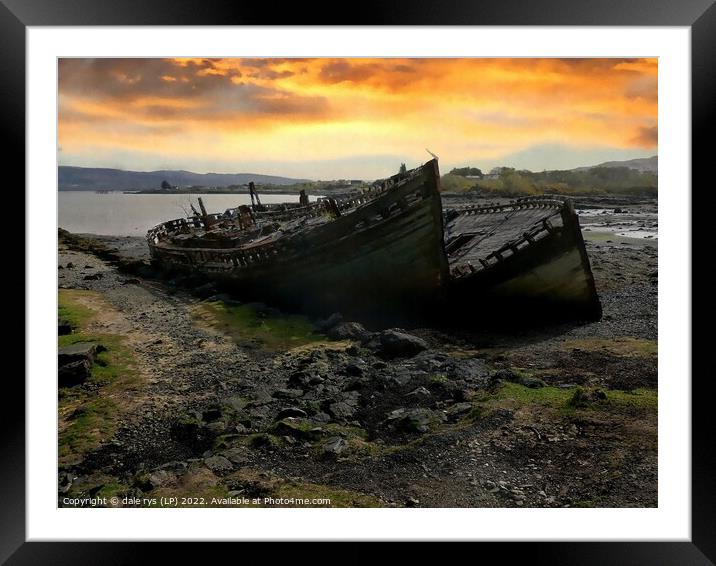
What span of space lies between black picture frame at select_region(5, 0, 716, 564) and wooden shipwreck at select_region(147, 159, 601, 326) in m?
1.94

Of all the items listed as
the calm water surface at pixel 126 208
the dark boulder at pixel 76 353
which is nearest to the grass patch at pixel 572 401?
the calm water surface at pixel 126 208

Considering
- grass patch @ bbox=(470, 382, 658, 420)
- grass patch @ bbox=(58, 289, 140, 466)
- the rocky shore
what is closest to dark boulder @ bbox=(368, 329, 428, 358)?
the rocky shore

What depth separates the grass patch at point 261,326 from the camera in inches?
267

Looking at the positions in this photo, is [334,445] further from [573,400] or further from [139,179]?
[139,179]

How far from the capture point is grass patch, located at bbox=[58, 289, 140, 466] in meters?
5.70

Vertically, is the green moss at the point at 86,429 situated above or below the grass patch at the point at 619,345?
below

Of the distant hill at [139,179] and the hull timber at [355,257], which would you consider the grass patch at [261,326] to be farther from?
the distant hill at [139,179]

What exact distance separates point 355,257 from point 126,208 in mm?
3289

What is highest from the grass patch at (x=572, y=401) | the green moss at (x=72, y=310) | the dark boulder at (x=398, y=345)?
the green moss at (x=72, y=310)

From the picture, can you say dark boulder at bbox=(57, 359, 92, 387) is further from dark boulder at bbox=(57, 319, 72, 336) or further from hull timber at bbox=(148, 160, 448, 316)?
hull timber at bbox=(148, 160, 448, 316)

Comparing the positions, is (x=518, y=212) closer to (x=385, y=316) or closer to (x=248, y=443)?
(x=385, y=316)

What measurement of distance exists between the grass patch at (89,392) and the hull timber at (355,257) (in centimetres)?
154

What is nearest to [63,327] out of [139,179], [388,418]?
[139,179]
